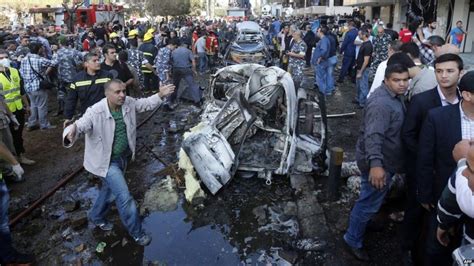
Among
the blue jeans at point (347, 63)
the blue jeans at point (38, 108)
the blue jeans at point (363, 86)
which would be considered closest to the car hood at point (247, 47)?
the blue jeans at point (347, 63)

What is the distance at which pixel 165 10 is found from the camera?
44.8m

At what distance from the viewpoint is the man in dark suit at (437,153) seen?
283cm

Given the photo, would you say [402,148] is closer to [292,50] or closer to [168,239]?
[168,239]

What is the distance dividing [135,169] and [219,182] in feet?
6.95

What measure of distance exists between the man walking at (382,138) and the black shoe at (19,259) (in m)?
3.47

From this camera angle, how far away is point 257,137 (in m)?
6.15

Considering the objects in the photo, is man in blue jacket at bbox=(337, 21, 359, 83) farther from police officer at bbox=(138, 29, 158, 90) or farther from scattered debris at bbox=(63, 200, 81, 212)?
scattered debris at bbox=(63, 200, 81, 212)

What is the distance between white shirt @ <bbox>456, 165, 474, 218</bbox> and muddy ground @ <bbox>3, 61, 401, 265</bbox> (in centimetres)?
182

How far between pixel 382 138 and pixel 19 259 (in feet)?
12.4

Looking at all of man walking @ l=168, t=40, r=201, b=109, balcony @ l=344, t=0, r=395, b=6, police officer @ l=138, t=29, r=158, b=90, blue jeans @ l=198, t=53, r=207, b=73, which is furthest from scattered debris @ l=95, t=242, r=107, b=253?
balcony @ l=344, t=0, r=395, b=6

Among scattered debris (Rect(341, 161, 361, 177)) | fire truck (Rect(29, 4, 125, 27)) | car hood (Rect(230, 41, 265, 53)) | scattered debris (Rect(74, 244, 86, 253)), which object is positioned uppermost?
fire truck (Rect(29, 4, 125, 27))

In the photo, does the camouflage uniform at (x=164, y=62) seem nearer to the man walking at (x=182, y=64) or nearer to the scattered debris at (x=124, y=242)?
the man walking at (x=182, y=64)

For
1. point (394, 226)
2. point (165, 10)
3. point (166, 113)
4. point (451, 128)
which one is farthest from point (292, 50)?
point (165, 10)

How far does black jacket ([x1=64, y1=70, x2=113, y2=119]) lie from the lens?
5.56 m
